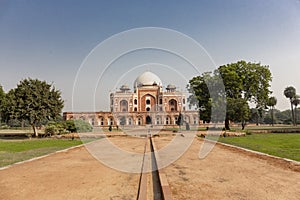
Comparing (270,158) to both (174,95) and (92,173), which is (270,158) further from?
(174,95)

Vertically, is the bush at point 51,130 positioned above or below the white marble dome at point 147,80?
below

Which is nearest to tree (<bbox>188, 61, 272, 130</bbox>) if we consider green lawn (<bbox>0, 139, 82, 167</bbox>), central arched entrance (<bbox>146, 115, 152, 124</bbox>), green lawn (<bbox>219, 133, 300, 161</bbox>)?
green lawn (<bbox>219, 133, 300, 161</bbox>)

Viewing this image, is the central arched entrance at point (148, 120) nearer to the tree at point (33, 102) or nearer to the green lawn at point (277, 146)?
the tree at point (33, 102)

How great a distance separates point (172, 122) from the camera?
7319 cm

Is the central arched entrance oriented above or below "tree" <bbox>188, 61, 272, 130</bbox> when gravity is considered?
below

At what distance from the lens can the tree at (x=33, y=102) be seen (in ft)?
105

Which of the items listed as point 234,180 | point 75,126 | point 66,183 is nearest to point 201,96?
point 75,126

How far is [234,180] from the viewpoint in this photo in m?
8.05

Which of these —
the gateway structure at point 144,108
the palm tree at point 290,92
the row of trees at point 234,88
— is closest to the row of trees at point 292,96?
the palm tree at point 290,92

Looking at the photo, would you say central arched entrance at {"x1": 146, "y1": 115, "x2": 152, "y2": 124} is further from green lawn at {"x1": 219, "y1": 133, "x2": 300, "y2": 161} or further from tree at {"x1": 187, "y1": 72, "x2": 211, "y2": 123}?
green lawn at {"x1": 219, "y1": 133, "x2": 300, "y2": 161}

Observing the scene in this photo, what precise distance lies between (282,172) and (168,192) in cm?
479

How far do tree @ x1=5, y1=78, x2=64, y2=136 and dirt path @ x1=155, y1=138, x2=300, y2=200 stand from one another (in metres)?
26.0

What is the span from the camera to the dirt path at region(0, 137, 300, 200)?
660 centimetres

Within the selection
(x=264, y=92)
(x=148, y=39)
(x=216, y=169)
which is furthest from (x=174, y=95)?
(x=216, y=169)
